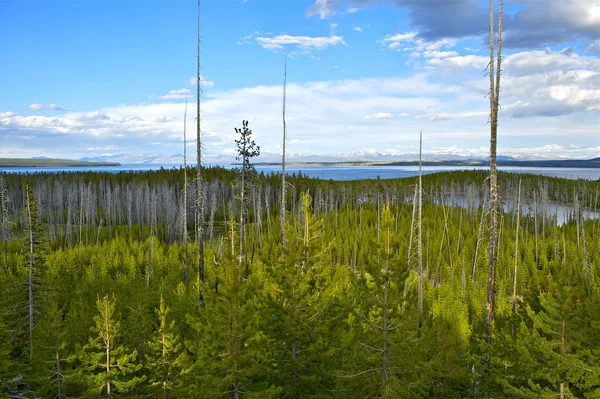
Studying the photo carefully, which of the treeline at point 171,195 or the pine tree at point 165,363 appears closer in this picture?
the pine tree at point 165,363

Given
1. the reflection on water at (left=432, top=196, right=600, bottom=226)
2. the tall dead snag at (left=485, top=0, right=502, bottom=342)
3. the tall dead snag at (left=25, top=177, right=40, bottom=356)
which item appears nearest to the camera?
the tall dead snag at (left=485, top=0, right=502, bottom=342)

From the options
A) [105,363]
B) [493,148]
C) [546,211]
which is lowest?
[105,363]

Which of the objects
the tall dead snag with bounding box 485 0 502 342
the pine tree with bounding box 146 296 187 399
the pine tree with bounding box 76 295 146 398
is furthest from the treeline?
the tall dead snag with bounding box 485 0 502 342

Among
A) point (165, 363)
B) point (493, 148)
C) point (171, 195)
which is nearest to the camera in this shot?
point (493, 148)

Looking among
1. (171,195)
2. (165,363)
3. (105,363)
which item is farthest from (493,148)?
(171,195)

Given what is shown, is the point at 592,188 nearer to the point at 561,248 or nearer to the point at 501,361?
the point at 561,248

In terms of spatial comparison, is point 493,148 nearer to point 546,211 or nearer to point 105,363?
point 105,363

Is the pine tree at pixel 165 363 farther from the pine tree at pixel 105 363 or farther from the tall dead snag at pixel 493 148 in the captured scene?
the tall dead snag at pixel 493 148

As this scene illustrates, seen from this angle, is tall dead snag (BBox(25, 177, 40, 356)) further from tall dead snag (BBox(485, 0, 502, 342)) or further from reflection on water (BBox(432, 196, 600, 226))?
reflection on water (BBox(432, 196, 600, 226))

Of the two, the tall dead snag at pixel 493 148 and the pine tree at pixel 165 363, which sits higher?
the tall dead snag at pixel 493 148

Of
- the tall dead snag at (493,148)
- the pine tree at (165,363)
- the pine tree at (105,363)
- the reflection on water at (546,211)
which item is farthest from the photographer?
the reflection on water at (546,211)

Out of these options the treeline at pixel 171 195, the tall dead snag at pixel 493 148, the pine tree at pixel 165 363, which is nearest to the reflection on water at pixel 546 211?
the treeline at pixel 171 195

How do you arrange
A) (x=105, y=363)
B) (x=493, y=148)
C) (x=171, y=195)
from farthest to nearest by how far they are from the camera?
1. (x=171, y=195)
2. (x=105, y=363)
3. (x=493, y=148)

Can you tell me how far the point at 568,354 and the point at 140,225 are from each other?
76.9m
